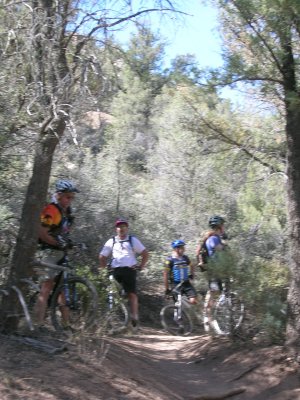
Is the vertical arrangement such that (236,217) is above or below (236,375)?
above

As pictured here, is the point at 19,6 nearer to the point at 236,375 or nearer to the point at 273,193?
the point at 236,375

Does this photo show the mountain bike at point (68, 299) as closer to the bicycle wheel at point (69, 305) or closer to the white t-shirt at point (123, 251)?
the bicycle wheel at point (69, 305)

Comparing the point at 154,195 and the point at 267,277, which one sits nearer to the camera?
the point at 267,277

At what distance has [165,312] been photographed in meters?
9.90

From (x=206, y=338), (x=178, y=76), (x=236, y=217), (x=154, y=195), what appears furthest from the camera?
(x=154, y=195)

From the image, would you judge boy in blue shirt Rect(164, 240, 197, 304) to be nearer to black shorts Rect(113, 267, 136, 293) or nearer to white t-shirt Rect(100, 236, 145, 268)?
black shorts Rect(113, 267, 136, 293)

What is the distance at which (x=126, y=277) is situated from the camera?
28.4ft

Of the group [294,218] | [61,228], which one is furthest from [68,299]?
[294,218]

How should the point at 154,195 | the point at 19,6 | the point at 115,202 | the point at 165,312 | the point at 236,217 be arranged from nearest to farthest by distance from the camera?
the point at 19,6 → the point at 165,312 → the point at 115,202 → the point at 236,217 → the point at 154,195

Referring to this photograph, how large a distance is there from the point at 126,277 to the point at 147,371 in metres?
2.80

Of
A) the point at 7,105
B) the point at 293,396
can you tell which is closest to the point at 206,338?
the point at 293,396

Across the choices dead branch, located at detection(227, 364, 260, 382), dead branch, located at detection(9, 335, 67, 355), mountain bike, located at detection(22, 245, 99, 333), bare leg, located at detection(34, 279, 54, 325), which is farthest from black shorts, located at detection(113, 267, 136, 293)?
dead branch, located at detection(9, 335, 67, 355)

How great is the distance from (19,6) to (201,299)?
19.6 feet

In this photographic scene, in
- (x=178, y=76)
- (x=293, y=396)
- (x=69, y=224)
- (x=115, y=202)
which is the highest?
(x=178, y=76)
